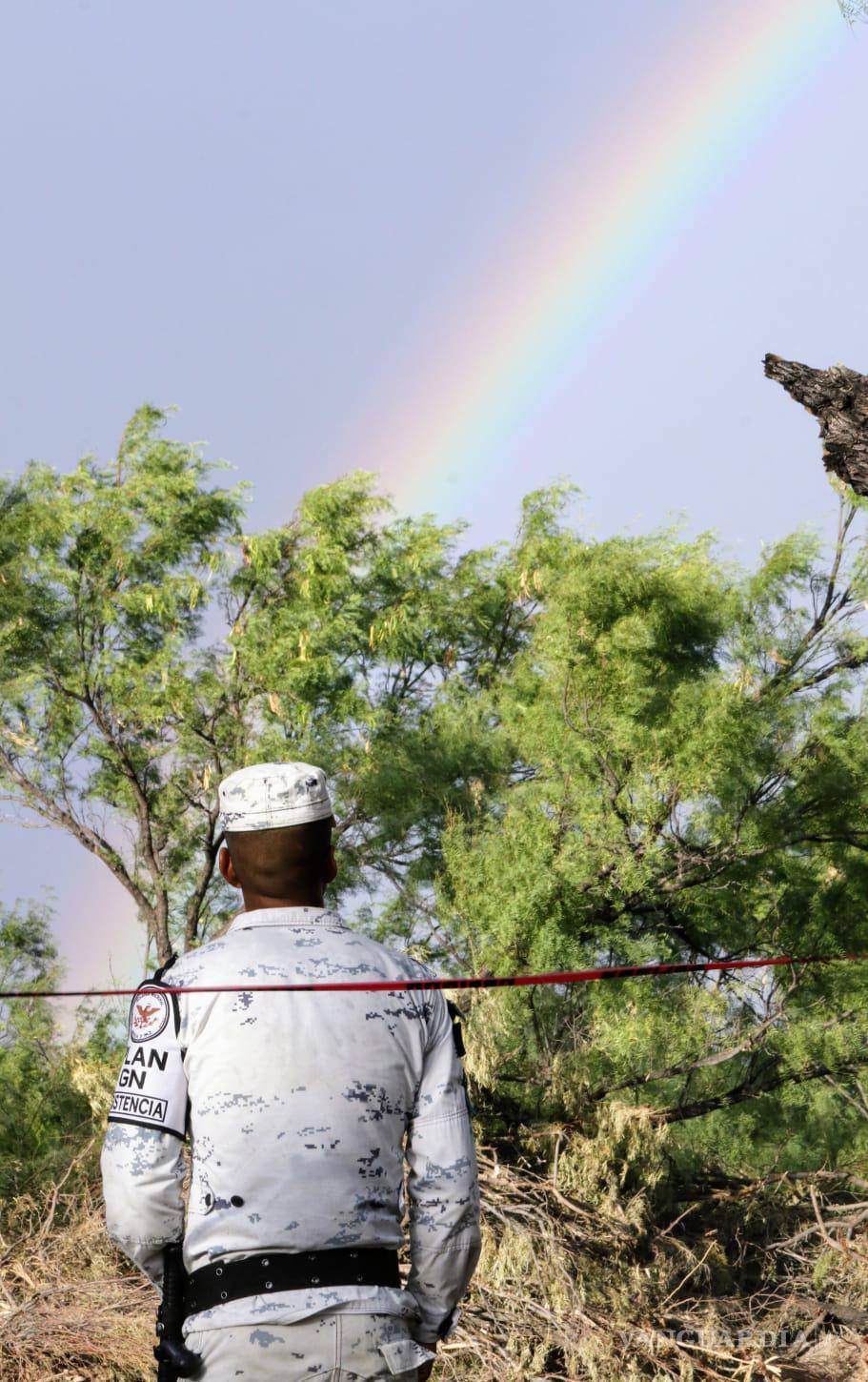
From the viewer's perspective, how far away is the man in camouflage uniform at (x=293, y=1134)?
2.09 m

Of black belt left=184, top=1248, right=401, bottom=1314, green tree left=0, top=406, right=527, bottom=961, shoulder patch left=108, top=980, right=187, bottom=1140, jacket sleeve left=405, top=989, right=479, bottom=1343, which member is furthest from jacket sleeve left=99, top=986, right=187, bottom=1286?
green tree left=0, top=406, right=527, bottom=961

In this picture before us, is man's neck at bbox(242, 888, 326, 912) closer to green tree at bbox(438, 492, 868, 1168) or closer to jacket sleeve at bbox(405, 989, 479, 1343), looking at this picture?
→ jacket sleeve at bbox(405, 989, 479, 1343)

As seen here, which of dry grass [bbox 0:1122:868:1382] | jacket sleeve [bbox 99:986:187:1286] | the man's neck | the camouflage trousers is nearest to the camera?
the camouflage trousers

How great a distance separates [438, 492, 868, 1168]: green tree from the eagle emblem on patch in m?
7.27

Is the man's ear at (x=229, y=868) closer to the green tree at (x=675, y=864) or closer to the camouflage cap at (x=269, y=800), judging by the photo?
the camouflage cap at (x=269, y=800)

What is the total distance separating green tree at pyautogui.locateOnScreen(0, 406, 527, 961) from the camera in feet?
57.4

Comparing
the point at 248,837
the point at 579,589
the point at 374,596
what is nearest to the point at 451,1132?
the point at 248,837

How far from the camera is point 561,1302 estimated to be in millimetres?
6371

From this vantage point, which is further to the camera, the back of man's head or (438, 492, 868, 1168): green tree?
(438, 492, 868, 1168): green tree

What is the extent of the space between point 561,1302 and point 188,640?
13.2 meters

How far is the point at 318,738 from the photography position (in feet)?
53.6

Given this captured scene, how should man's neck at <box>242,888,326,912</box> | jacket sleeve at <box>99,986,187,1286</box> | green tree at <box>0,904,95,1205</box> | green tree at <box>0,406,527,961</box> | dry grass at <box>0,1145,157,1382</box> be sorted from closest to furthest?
jacket sleeve at <box>99,986,187,1286</box>, man's neck at <box>242,888,326,912</box>, dry grass at <box>0,1145,157,1382</box>, green tree at <box>0,904,95,1205</box>, green tree at <box>0,406,527,961</box>

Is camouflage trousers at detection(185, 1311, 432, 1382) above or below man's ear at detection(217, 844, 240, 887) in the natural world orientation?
below

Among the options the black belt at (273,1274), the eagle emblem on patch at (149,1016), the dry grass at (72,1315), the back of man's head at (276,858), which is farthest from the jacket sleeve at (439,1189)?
the dry grass at (72,1315)
